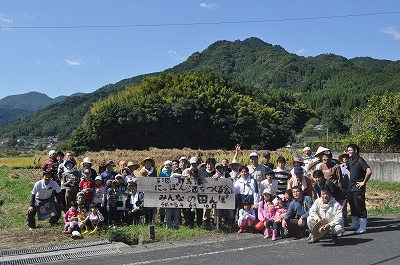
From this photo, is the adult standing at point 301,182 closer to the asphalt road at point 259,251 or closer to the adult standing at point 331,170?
the adult standing at point 331,170

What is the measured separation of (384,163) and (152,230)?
13.3m

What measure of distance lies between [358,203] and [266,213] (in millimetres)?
1867

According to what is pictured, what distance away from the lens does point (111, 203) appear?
8875 mm

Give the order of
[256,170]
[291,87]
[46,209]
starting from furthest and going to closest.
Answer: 1. [291,87]
2. [46,209]
3. [256,170]

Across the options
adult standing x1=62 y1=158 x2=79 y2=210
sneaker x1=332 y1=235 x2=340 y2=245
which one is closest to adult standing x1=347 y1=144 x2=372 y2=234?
sneaker x1=332 y1=235 x2=340 y2=245

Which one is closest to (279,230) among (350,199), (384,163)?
(350,199)

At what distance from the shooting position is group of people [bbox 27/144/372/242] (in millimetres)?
7906

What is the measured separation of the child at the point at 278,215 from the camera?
7.74 m

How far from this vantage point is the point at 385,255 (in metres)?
6.46

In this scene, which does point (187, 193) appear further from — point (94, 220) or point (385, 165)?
point (385, 165)

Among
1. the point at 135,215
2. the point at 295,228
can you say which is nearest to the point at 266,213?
the point at 295,228

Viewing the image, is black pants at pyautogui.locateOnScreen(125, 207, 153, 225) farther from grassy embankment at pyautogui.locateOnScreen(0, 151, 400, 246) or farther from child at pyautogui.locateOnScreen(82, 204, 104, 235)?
child at pyautogui.locateOnScreen(82, 204, 104, 235)

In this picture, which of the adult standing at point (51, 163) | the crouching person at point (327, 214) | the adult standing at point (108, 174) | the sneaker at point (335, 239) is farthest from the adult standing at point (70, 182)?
the sneaker at point (335, 239)

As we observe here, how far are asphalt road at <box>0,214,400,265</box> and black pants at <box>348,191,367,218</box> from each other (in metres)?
0.47
